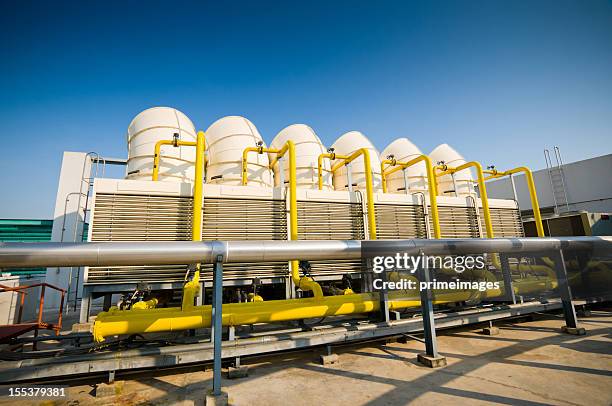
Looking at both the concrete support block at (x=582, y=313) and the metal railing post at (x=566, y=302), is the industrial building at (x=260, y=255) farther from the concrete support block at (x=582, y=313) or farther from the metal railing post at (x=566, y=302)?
the concrete support block at (x=582, y=313)

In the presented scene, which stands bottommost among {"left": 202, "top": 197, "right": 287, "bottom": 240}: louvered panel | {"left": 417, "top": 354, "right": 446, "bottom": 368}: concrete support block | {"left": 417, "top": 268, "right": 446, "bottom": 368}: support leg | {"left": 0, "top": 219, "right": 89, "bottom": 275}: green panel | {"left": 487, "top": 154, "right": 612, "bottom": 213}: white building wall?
{"left": 417, "top": 354, "right": 446, "bottom": 368}: concrete support block

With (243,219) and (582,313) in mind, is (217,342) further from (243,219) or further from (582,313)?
(582,313)

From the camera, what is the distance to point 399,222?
6047 mm

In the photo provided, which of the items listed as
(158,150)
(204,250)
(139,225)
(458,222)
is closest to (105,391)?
(204,250)

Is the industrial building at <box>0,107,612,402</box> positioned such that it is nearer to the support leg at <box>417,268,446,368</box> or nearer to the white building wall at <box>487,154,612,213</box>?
the support leg at <box>417,268,446,368</box>

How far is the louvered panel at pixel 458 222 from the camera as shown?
644cm

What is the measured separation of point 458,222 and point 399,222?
167 centimetres

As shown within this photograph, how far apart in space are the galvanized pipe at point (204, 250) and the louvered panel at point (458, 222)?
8.74 feet

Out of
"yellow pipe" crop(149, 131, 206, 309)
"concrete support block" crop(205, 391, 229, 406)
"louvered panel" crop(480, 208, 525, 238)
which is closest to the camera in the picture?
"concrete support block" crop(205, 391, 229, 406)

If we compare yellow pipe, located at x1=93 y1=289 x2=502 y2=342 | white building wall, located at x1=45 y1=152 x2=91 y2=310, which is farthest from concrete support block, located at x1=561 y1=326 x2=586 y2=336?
white building wall, located at x1=45 y1=152 x2=91 y2=310

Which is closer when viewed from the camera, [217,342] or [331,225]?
[217,342]

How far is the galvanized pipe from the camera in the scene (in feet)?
7.32

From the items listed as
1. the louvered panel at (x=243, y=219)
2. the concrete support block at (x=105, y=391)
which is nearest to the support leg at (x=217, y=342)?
the concrete support block at (x=105, y=391)

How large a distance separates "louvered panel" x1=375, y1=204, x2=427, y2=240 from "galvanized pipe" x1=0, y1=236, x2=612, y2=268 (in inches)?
92.5
